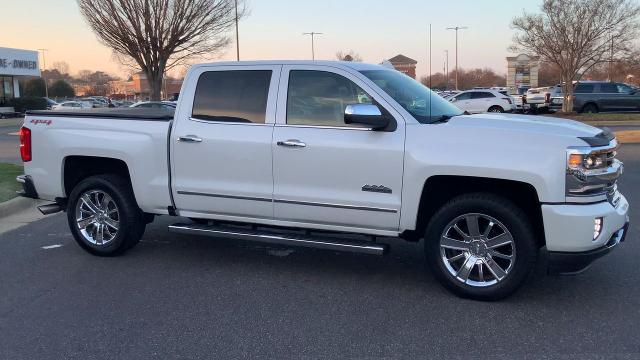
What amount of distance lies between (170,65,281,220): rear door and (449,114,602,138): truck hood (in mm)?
1728

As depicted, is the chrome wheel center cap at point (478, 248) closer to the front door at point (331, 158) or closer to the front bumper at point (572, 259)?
the front bumper at point (572, 259)

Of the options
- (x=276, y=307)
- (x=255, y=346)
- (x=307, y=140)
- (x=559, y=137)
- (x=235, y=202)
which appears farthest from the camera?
(x=235, y=202)

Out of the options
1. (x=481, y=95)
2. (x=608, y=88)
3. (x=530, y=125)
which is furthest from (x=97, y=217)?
(x=608, y=88)

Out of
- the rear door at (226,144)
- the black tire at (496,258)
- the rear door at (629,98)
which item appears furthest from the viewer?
the rear door at (629,98)

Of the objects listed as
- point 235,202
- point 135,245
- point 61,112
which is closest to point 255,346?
point 235,202

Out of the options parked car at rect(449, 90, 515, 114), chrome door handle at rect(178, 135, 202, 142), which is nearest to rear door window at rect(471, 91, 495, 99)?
parked car at rect(449, 90, 515, 114)

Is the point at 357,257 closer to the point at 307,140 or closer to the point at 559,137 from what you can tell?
the point at 307,140

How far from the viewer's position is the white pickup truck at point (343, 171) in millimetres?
4621

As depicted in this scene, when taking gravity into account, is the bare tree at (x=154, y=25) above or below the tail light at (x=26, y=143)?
above

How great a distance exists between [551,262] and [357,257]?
2.25 m

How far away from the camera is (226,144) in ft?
18.5

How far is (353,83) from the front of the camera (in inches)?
211

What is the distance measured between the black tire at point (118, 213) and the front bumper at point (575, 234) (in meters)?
4.02

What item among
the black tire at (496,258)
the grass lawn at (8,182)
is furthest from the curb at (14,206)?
the black tire at (496,258)
